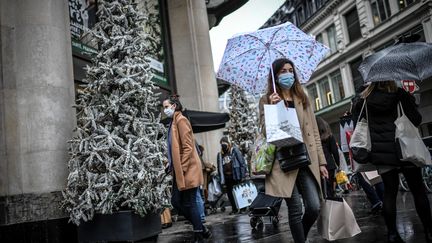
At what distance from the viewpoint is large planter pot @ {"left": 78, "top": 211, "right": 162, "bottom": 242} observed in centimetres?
526

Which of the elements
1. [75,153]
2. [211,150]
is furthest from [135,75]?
[211,150]

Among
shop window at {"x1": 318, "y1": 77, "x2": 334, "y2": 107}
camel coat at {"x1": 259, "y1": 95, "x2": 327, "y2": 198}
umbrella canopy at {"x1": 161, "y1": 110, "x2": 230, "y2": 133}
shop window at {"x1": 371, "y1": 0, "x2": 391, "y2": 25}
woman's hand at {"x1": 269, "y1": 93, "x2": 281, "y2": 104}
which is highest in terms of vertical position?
shop window at {"x1": 371, "y1": 0, "x2": 391, "y2": 25}

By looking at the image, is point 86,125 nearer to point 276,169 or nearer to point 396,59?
point 276,169

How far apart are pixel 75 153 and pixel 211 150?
720cm

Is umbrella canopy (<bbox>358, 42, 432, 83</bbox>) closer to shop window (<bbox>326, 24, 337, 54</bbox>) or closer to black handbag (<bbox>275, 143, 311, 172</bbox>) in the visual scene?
black handbag (<bbox>275, 143, 311, 172</bbox>)

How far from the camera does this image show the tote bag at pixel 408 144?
375 centimetres

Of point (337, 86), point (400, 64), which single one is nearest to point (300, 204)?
point (400, 64)

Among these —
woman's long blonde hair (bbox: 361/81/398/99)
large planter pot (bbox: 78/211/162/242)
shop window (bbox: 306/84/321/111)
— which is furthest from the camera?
shop window (bbox: 306/84/321/111)

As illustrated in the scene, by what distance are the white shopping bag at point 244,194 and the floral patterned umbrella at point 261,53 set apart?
18.4 feet

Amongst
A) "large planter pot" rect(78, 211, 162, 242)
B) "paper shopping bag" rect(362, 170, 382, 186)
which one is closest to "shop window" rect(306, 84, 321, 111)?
"paper shopping bag" rect(362, 170, 382, 186)

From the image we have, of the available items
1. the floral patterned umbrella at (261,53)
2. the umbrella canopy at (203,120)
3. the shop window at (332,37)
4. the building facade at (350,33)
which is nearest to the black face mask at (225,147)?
the umbrella canopy at (203,120)

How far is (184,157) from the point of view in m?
5.52

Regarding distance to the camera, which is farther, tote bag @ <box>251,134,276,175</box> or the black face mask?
the black face mask

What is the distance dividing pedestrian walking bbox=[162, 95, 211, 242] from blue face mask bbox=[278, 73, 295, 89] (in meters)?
2.09
